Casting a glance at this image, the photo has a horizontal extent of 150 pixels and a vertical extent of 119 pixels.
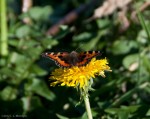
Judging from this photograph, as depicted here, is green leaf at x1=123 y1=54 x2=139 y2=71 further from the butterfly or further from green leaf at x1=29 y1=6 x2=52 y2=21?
the butterfly

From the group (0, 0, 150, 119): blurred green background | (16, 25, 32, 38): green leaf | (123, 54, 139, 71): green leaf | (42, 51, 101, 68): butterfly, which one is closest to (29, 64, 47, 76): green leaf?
(0, 0, 150, 119): blurred green background

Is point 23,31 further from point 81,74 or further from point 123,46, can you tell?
point 81,74

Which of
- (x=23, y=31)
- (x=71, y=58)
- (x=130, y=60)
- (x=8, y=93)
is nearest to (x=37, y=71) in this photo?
(x=8, y=93)

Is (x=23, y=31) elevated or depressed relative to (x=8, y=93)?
elevated

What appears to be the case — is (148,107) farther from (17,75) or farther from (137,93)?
(17,75)

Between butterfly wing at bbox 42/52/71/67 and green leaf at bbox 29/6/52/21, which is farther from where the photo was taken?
green leaf at bbox 29/6/52/21

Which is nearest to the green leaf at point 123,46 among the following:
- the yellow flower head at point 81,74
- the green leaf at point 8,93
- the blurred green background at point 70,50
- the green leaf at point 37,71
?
the blurred green background at point 70,50
